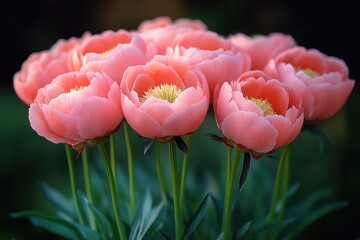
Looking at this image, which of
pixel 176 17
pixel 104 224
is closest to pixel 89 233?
pixel 104 224

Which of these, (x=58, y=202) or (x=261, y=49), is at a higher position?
(x=261, y=49)

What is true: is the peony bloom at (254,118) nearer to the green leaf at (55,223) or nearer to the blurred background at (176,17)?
the green leaf at (55,223)

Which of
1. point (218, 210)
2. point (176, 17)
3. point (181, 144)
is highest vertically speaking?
point (181, 144)

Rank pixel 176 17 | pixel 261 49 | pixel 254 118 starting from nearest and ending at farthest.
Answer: pixel 254 118, pixel 261 49, pixel 176 17

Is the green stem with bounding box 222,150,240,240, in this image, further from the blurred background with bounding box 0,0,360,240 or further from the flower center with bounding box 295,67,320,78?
the blurred background with bounding box 0,0,360,240

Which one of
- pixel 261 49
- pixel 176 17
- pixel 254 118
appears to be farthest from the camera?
pixel 176 17

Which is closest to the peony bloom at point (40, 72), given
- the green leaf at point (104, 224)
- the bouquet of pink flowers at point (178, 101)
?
the bouquet of pink flowers at point (178, 101)

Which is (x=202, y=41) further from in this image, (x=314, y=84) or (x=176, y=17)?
(x=176, y=17)
